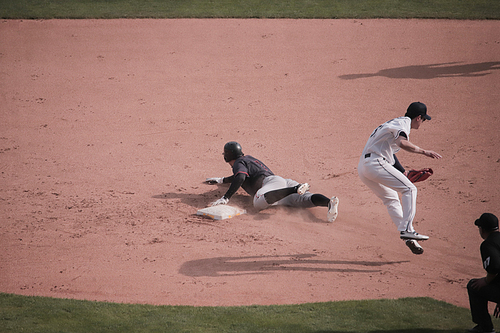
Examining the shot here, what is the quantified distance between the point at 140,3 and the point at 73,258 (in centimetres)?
1542

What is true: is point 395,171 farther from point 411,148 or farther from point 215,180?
point 215,180

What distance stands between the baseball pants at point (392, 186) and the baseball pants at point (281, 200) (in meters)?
1.45

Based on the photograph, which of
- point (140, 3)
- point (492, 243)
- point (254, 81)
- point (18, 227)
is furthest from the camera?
point (140, 3)

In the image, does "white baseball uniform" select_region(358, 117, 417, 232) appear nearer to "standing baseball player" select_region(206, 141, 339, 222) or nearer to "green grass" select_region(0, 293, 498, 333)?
"standing baseball player" select_region(206, 141, 339, 222)

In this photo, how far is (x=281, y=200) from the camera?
8.11m

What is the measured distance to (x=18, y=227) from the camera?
7477mm

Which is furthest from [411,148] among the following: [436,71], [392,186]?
[436,71]

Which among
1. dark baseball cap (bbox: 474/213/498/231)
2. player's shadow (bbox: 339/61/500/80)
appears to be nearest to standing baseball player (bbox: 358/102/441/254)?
dark baseball cap (bbox: 474/213/498/231)

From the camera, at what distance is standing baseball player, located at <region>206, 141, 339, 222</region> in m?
7.73

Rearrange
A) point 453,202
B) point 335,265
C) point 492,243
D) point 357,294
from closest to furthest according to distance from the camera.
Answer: point 492,243 → point 357,294 → point 335,265 → point 453,202

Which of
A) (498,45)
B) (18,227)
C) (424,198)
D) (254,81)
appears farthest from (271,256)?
(498,45)

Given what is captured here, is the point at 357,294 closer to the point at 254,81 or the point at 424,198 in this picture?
the point at 424,198

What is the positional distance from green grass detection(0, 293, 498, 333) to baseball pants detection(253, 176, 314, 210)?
2.60 meters

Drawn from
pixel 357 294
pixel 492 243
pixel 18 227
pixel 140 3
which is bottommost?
pixel 357 294
